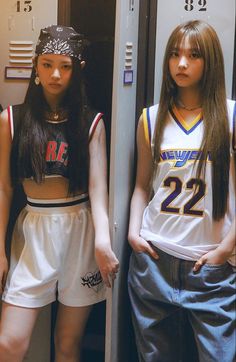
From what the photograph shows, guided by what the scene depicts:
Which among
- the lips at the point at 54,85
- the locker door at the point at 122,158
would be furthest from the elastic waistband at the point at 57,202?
the lips at the point at 54,85

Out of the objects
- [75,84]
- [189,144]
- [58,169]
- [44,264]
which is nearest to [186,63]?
[189,144]

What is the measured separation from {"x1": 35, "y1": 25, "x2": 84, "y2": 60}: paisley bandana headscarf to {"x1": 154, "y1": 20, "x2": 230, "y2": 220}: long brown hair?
1.02 feet

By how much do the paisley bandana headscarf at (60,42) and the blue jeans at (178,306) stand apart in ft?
2.33

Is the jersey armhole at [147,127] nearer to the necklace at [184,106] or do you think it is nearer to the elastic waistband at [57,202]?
the necklace at [184,106]

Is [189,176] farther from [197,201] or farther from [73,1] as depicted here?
[73,1]

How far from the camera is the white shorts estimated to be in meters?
1.88

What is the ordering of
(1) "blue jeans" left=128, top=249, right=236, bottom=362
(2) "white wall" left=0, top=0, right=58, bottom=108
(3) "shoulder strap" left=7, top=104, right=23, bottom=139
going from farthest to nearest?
(2) "white wall" left=0, top=0, right=58, bottom=108
(3) "shoulder strap" left=7, top=104, right=23, bottom=139
(1) "blue jeans" left=128, top=249, right=236, bottom=362

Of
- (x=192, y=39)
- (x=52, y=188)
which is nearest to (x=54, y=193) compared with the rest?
(x=52, y=188)

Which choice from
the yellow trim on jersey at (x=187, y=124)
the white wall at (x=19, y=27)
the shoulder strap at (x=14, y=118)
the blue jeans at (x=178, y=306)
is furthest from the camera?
the white wall at (x=19, y=27)

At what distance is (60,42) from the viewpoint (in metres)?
1.85

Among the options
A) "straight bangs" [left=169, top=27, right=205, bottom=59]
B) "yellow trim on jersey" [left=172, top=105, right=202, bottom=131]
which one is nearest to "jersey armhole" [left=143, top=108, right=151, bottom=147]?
"yellow trim on jersey" [left=172, top=105, right=202, bottom=131]

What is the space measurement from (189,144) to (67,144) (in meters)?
0.42

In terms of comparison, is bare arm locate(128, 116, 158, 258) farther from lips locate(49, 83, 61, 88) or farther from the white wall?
the white wall

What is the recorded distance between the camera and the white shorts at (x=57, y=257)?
6.16 feet
